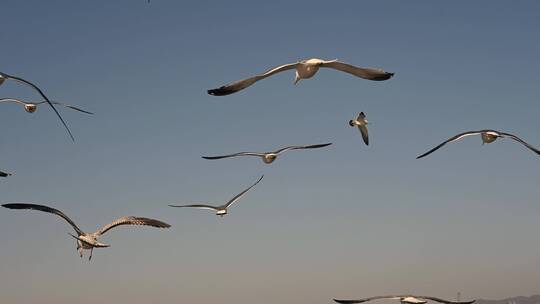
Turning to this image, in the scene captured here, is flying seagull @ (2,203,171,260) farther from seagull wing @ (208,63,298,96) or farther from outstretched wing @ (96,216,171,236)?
seagull wing @ (208,63,298,96)

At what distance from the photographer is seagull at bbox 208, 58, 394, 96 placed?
92.5 ft

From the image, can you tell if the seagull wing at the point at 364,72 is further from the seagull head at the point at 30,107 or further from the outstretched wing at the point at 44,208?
the seagull head at the point at 30,107

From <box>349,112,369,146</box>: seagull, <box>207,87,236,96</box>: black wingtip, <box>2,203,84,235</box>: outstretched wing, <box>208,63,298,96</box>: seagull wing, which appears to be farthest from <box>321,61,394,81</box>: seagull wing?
<box>349,112,369,146</box>: seagull

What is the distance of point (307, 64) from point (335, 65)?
1.31 m

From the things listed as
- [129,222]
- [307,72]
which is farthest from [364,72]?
[129,222]

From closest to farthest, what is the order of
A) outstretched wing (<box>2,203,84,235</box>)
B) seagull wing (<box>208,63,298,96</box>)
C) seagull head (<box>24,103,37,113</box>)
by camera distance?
seagull wing (<box>208,63,298,96</box>) → outstretched wing (<box>2,203,84,235</box>) → seagull head (<box>24,103,37,113</box>)

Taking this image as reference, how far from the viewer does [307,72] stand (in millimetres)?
30484

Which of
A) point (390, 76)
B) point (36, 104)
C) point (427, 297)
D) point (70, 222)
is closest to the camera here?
point (390, 76)

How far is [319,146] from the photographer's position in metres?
51.6

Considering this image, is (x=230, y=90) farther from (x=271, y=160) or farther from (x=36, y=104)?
(x=36, y=104)

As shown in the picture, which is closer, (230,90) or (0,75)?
(230,90)

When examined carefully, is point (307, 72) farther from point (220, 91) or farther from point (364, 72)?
point (220, 91)

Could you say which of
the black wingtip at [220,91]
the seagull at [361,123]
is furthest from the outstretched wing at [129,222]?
the seagull at [361,123]

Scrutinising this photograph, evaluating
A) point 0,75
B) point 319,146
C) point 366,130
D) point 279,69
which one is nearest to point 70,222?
point 0,75
